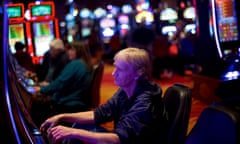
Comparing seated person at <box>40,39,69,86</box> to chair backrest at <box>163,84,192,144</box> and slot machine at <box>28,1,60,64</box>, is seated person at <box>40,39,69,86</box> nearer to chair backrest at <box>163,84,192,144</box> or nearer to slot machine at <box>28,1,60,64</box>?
slot machine at <box>28,1,60,64</box>

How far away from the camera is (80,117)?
2.20 meters

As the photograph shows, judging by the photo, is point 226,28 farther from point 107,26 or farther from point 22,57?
point 107,26

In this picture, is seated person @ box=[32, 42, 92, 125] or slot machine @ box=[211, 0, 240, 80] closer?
→ slot machine @ box=[211, 0, 240, 80]

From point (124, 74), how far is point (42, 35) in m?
5.05

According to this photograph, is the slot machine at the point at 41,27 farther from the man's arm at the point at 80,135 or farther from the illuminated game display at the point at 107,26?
the illuminated game display at the point at 107,26

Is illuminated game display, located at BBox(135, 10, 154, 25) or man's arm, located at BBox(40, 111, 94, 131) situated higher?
illuminated game display, located at BBox(135, 10, 154, 25)

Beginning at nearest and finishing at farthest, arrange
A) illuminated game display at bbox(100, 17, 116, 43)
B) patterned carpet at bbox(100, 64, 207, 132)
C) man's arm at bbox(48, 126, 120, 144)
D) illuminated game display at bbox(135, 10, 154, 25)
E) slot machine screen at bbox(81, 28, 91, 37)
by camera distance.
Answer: man's arm at bbox(48, 126, 120, 144)
patterned carpet at bbox(100, 64, 207, 132)
illuminated game display at bbox(135, 10, 154, 25)
illuminated game display at bbox(100, 17, 116, 43)
slot machine screen at bbox(81, 28, 91, 37)

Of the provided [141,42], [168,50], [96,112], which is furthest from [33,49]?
[96,112]

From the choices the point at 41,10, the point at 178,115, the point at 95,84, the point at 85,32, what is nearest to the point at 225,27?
the point at 95,84

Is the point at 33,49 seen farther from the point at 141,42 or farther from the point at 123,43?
the point at 123,43

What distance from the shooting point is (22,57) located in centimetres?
610

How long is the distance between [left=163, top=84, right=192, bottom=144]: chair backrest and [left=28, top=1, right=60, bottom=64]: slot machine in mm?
4897

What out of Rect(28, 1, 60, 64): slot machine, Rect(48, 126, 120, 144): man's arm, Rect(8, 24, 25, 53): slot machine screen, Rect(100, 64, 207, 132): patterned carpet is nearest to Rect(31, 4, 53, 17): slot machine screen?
Rect(28, 1, 60, 64): slot machine

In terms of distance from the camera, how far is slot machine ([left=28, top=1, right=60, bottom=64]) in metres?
6.78
